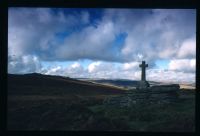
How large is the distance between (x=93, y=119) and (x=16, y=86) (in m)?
1.05

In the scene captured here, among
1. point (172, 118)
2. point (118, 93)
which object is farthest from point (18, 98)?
point (172, 118)

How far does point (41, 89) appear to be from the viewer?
6.66 m

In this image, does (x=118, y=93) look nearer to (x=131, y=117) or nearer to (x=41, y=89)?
(x=131, y=117)
